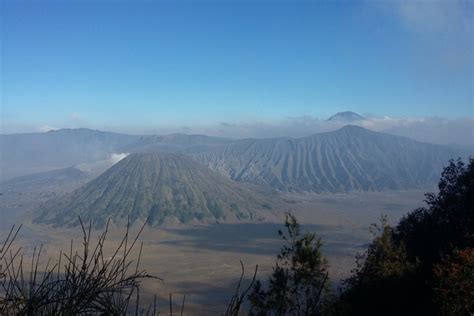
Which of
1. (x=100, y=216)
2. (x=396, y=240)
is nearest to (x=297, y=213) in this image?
(x=100, y=216)

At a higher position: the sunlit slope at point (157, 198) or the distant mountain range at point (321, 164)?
the distant mountain range at point (321, 164)

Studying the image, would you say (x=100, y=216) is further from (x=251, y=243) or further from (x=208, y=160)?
(x=208, y=160)

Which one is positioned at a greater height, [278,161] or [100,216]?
[278,161]

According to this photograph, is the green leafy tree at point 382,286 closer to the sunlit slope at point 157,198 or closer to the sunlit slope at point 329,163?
the sunlit slope at point 157,198

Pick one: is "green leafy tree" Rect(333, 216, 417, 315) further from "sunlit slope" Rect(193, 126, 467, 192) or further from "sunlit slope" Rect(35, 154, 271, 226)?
"sunlit slope" Rect(193, 126, 467, 192)

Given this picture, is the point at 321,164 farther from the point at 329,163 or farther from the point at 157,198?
the point at 157,198

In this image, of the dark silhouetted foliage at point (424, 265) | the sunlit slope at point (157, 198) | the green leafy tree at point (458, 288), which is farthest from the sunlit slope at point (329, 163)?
the green leafy tree at point (458, 288)
